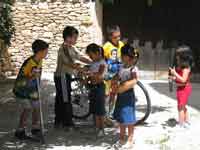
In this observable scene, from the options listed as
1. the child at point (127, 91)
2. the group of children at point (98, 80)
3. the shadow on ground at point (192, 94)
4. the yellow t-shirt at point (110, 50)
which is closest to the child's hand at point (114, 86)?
the group of children at point (98, 80)

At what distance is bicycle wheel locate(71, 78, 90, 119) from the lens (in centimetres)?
897

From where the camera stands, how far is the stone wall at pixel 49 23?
47.8 feet

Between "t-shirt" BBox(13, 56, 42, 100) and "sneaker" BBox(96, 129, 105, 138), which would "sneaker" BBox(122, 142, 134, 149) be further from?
"t-shirt" BBox(13, 56, 42, 100)

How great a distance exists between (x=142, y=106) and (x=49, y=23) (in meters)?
5.27

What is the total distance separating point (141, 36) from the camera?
563 inches

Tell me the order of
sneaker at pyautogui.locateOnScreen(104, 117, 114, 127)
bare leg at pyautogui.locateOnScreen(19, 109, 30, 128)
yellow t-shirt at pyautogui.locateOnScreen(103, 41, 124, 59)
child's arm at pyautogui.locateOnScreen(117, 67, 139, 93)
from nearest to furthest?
child's arm at pyautogui.locateOnScreen(117, 67, 139, 93), bare leg at pyautogui.locateOnScreen(19, 109, 30, 128), yellow t-shirt at pyautogui.locateOnScreen(103, 41, 124, 59), sneaker at pyautogui.locateOnScreen(104, 117, 114, 127)

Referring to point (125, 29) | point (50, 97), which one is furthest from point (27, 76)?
point (125, 29)

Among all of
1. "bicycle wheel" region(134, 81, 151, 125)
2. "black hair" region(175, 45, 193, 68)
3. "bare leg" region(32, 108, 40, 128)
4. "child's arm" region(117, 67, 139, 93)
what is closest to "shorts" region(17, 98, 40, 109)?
"bare leg" region(32, 108, 40, 128)

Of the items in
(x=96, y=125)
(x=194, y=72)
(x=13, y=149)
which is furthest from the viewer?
(x=194, y=72)

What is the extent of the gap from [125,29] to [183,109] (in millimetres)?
5825

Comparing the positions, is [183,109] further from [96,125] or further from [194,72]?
[194,72]

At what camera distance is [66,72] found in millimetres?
8625

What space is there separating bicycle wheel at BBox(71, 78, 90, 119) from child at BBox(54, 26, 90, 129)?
0.88 feet

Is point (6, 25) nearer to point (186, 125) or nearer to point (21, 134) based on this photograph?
point (21, 134)
